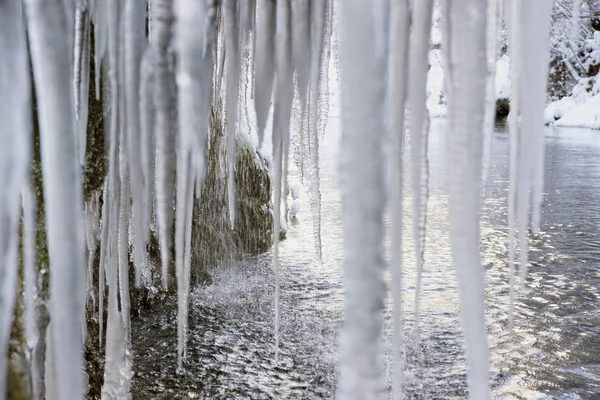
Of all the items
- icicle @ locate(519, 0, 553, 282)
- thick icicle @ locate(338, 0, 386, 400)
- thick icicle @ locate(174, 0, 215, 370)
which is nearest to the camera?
thick icicle @ locate(338, 0, 386, 400)

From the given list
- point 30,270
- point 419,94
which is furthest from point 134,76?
point 419,94

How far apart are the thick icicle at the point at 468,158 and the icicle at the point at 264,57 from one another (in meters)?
0.34

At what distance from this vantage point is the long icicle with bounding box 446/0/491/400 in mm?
819

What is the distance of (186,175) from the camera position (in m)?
0.93

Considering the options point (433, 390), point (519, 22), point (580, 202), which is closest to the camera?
point (519, 22)

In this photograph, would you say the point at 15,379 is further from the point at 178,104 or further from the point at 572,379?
the point at 572,379

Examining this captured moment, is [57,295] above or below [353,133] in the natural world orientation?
below

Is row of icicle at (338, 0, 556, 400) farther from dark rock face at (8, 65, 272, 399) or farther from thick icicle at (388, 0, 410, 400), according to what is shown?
dark rock face at (8, 65, 272, 399)

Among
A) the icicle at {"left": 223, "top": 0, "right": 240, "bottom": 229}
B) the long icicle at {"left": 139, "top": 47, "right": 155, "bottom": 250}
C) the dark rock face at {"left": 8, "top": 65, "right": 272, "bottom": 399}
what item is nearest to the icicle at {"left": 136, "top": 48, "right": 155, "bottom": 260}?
the long icicle at {"left": 139, "top": 47, "right": 155, "bottom": 250}

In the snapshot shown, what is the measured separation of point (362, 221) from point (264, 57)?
52 cm

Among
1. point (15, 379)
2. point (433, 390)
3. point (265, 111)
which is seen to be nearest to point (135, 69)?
point (265, 111)

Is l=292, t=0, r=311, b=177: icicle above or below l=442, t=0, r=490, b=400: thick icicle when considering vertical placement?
above

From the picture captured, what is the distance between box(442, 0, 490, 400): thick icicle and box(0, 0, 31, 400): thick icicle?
0.70 metres

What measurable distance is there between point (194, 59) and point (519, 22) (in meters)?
0.57
